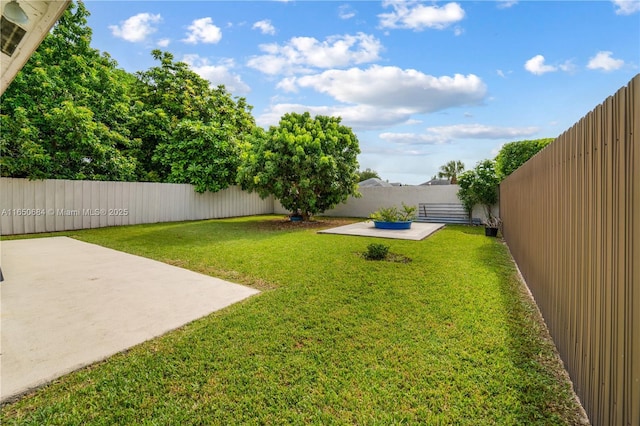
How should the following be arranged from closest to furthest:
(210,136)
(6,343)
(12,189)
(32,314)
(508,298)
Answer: (6,343) → (32,314) → (508,298) → (12,189) → (210,136)

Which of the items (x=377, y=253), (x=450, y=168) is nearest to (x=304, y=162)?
(x=377, y=253)

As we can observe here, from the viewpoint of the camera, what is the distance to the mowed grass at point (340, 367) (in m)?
1.64

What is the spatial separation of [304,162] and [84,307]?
23.1 feet

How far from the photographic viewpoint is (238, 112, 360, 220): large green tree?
9.50 meters

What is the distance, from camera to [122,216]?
33.6ft

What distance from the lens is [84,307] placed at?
3074 mm

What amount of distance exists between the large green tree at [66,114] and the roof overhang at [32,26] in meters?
7.64

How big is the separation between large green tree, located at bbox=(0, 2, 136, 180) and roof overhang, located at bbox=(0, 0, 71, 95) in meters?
7.64

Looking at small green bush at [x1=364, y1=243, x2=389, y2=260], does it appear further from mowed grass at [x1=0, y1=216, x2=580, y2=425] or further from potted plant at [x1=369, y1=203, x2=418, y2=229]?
potted plant at [x1=369, y1=203, x2=418, y2=229]

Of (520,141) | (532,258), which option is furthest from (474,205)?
(532,258)

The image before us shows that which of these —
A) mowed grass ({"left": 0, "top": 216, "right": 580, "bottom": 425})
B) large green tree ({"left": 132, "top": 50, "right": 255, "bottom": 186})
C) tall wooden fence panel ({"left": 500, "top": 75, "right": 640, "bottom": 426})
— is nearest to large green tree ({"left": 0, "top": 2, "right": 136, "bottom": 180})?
large green tree ({"left": 132, "top": 50, "right": 255, "bottom": 186})

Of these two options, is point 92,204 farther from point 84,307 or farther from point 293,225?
point 84,307

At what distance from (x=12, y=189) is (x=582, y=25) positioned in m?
12.9

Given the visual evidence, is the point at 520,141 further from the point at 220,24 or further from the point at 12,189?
the point at 12,189
